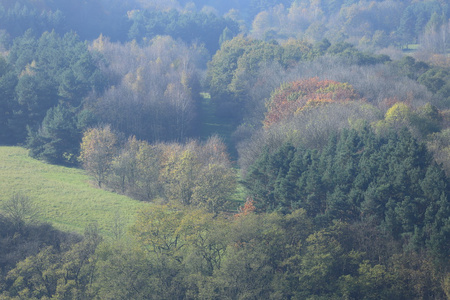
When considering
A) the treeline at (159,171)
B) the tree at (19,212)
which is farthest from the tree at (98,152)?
the tree at (19,212)

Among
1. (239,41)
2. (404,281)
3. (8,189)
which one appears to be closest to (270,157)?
(404,281)

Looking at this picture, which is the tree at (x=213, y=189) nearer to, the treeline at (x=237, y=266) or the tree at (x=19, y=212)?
the treeline at (x=237, y=266)

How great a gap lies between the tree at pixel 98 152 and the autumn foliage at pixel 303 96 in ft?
69.8

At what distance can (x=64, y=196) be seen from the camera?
49.4 meters

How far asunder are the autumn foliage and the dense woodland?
28 cm

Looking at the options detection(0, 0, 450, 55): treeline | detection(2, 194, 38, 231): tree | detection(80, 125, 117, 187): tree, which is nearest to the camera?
detection(2, 194, 38, 231): tree

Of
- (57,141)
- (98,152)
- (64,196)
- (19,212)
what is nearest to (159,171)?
(98,152)

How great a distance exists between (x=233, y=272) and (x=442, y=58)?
83487 mm

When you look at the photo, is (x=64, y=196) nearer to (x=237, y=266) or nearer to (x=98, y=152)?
(x=98, y=152)

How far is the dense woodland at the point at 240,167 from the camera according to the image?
112 feet

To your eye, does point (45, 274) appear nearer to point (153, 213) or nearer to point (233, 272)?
point (153, 213)

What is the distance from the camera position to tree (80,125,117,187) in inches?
2242

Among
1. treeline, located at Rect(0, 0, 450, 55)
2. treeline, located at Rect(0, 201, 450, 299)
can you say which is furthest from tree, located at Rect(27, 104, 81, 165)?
treeline, located at Rect(0, 0, 450, 55)

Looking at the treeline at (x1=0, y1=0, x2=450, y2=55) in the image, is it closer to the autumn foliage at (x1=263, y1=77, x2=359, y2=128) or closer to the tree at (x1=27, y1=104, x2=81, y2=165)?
the autumn foliage at (x1=263, y1=77, x2=359, y2=128)
